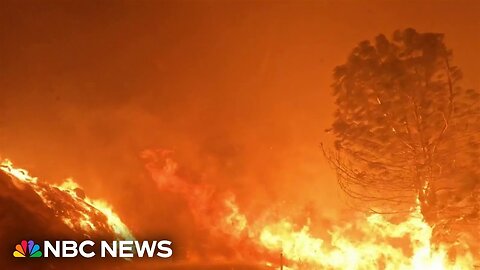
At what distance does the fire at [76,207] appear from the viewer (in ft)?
66.4

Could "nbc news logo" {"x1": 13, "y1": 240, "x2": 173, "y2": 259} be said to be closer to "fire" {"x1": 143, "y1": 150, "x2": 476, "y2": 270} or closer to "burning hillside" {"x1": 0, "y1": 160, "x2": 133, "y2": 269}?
"burning hillside" {"x1": 0, "y1": 160, "x2": 133, "y2": 269}

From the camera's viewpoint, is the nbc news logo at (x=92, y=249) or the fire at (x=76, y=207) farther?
the fire at (x=76, y=207)

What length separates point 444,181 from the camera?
1941cm

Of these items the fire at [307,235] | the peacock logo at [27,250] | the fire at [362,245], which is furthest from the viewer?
the fire at [307,235]

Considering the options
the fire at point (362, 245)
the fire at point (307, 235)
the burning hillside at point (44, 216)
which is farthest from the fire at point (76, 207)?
the fire at point (362, 245)

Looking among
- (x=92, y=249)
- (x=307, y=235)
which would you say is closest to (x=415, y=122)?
(x=307, y=235)

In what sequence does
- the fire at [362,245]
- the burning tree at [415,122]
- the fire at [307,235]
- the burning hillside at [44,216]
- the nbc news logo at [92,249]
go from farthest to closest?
the fire at [307,235], the fire at [362,245], the burning tree at [415,122], the burning hillside at [44,216], the nbc news logo at [92,249]

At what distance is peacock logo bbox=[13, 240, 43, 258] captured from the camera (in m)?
17.2

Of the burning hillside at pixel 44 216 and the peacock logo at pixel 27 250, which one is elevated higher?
the burning hillside at pixel 44 216

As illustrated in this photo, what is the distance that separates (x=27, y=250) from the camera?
1742cm

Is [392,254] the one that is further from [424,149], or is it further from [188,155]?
[188,155]

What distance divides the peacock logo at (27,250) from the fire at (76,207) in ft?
7.62

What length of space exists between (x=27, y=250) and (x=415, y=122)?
15204 mm

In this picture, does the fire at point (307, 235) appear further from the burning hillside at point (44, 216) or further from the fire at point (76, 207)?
the burning hillside at point (44, 216)
